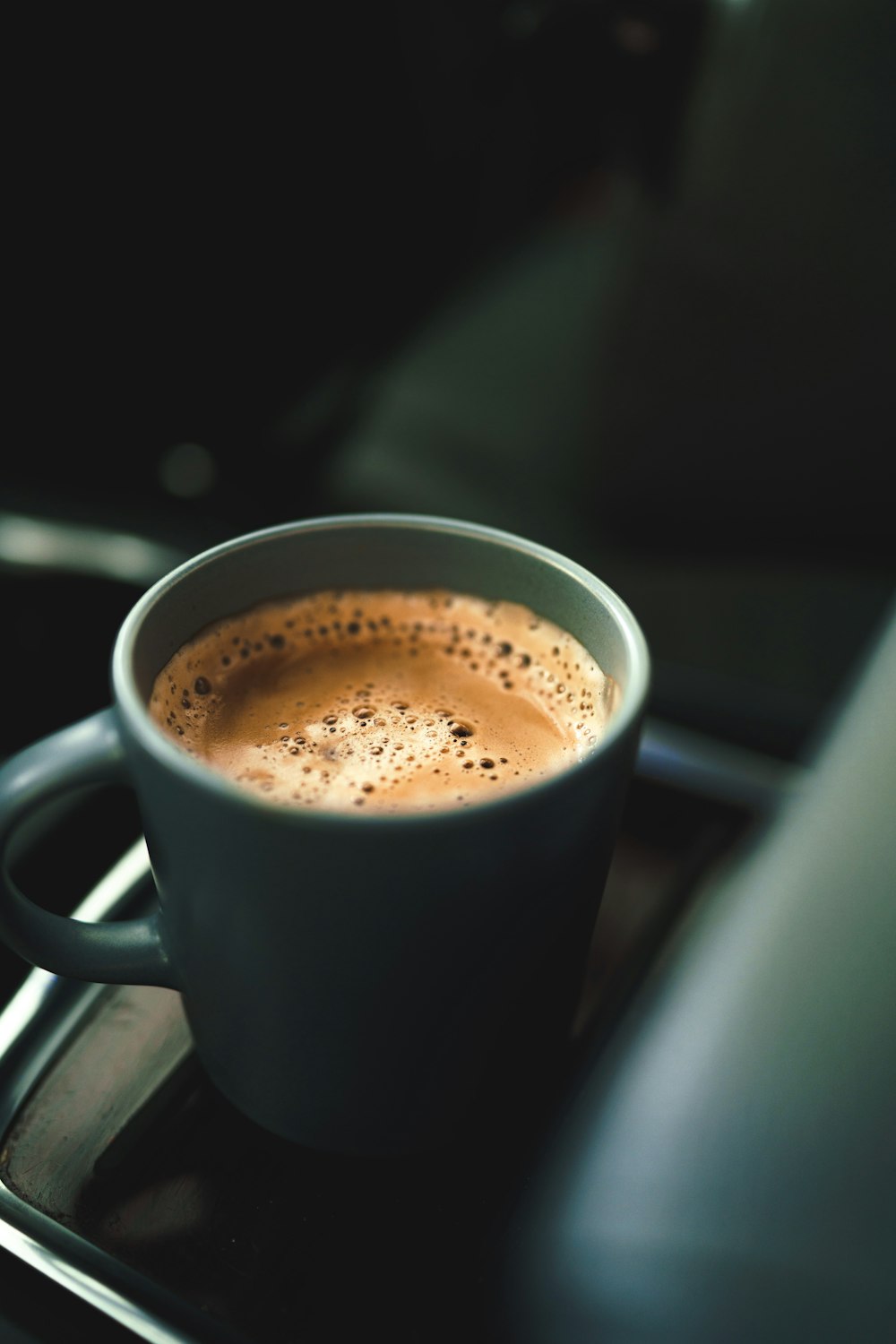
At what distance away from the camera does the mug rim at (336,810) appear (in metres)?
0.25

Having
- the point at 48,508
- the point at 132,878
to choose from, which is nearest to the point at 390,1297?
the point at 132,878

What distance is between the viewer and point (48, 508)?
2.28 feet

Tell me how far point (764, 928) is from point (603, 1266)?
89 millimetres

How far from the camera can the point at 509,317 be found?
117cm

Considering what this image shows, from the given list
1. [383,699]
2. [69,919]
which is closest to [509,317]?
[383,699]

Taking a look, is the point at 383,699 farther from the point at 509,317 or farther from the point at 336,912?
the point at 509,317

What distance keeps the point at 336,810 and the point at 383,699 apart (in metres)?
0.13

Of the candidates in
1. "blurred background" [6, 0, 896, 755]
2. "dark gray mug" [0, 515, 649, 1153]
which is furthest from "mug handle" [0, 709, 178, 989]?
"blurred background" [6, 0, 896, 755]

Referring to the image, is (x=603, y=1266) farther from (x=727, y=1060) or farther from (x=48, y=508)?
(x=48, y=508)

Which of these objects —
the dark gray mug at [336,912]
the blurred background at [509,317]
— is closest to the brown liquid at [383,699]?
the dark gray mug at [336,912]

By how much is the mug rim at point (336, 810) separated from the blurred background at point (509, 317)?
0.33 meters

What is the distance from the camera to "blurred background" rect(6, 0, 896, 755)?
86cm

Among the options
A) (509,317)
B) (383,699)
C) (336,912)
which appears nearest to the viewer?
(336,912)

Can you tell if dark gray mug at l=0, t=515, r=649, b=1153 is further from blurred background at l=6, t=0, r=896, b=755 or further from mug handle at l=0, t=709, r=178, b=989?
blurred background at l=6, t=0, r=896, b=755
